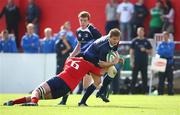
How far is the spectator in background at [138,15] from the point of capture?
3092 centimetres

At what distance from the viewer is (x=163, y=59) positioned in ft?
91.0

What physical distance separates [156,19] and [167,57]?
3047 millimetres

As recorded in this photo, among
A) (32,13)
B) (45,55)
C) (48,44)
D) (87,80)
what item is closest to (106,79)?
(87,80)

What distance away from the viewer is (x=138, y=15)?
3091 cm

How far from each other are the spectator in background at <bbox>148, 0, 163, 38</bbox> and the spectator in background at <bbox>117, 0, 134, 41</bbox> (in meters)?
0.84

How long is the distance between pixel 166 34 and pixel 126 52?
2.75 meters

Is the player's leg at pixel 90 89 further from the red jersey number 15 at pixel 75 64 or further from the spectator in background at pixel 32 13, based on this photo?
the spectator in background at pixel 32 13

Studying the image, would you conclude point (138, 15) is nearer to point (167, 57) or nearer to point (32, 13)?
point (167, 57)

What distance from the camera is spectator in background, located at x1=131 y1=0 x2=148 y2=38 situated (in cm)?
3092

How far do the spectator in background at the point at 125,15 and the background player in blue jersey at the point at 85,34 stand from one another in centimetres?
1142

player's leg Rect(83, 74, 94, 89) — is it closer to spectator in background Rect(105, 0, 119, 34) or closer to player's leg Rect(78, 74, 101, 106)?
player's leg Rect(78, 74, 101, 106)

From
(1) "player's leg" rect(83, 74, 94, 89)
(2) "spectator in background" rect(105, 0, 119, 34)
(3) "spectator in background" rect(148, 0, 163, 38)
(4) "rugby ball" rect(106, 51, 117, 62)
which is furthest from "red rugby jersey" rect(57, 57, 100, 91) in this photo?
(2) "spectator in background" rect(105, 0, 119, 34)

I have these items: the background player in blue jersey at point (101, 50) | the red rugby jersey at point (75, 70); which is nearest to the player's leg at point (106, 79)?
the background player in blue jersey at point (101, 50)

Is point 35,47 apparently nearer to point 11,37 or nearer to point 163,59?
A: point 11,37
